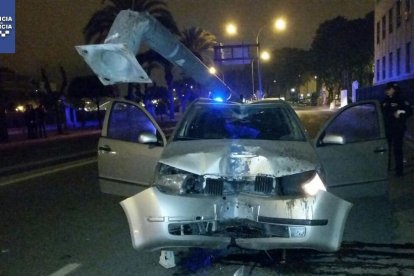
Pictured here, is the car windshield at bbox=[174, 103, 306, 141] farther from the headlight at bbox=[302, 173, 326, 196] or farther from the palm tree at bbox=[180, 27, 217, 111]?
the palm tree at bbox=[180, 27, 217, 111]

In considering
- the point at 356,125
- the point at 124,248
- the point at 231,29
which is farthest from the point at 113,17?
the point at 124,248

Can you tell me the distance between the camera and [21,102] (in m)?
72.9

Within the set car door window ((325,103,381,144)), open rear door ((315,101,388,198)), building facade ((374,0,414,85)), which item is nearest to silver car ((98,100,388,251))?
open rear door ((315,101,388,198))

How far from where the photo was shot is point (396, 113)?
411 inches

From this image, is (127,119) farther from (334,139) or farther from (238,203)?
(238,203)

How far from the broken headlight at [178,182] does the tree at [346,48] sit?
2612 inches

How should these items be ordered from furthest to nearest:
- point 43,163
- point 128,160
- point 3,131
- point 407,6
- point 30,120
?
point 407,6 → point 30,120 → point 3,131 → point 43,163 → point 128,160

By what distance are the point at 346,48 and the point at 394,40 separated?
1029 inches

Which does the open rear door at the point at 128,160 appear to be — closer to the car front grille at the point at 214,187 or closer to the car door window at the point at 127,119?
the car door window at the point at 127,119

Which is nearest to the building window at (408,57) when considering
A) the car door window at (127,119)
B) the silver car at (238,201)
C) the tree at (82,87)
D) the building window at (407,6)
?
the building window at (407,6)

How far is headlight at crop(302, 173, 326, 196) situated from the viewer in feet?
16.3

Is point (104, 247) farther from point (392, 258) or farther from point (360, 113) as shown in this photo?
point (360, 113)

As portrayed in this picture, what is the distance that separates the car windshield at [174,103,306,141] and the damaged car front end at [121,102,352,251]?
1252 millimetres

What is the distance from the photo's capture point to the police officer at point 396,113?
10422 millimetres
